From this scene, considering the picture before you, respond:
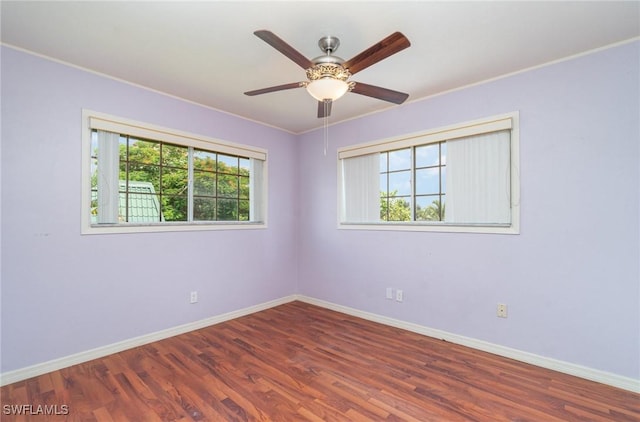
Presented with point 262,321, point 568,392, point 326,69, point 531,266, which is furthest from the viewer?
point 262,321

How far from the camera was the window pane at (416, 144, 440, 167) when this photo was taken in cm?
320

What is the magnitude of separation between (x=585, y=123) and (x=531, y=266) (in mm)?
1215

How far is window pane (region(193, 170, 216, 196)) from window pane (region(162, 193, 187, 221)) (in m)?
0.18

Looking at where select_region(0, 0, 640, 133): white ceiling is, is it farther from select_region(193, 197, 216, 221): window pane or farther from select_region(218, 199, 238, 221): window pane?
select_region(218, 199, 238, 221): window pane

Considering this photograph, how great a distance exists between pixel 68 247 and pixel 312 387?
2.32 metres

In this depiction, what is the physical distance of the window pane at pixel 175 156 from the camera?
318 centimetres

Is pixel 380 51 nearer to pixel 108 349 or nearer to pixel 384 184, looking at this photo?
pixel 384 184

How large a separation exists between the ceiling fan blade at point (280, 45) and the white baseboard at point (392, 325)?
2819 millimetres

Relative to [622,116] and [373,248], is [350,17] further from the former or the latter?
[373,248]

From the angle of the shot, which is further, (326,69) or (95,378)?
(95,378)

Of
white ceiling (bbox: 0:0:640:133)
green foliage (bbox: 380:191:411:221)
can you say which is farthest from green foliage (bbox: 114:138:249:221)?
green foliage (bbox: 380:191:411:221)

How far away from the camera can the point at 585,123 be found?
7.59 ft

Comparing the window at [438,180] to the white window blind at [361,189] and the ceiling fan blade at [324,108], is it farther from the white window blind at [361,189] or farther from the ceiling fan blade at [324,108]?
the ceiling fan blade at [324,108]

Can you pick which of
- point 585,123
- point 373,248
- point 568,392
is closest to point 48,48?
point 373,248
